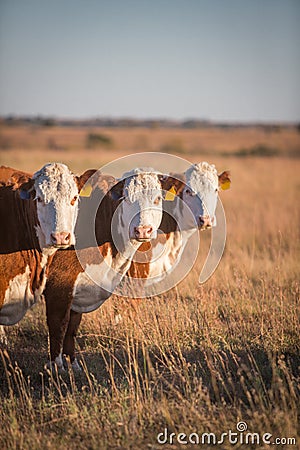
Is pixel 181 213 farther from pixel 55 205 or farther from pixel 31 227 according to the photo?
pixel 55 205

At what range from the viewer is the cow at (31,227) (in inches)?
213

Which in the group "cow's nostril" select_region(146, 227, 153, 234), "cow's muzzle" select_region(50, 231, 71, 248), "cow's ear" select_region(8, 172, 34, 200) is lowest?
"cow's muzzle" select_region(50, 231, 71, 248)

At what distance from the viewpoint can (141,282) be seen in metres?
7.32

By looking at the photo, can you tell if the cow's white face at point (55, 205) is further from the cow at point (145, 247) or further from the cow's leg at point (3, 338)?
the cow's leg at point (3, 338)

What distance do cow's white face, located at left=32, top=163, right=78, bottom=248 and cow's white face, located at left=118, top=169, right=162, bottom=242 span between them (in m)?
0.78

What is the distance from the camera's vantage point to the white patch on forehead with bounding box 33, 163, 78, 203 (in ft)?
17.9

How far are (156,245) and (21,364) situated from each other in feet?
7.50

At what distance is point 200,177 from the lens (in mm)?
7562

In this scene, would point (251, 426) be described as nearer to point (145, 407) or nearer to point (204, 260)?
point (145, 407)

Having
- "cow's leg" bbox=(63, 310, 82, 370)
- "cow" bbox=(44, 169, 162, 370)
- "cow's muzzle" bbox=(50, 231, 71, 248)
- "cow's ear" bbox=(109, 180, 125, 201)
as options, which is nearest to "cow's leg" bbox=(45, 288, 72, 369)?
"cow" bbox=(44, 169, 162, 370)

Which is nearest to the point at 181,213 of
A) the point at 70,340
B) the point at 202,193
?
the point at 202,193

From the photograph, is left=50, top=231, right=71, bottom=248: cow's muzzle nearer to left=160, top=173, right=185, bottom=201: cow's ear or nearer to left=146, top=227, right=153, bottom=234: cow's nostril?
left=146, top=227, right=153, bottom=234: cow's nostril

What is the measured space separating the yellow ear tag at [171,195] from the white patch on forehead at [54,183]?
1.93 metres

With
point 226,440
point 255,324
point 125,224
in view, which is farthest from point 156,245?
point 226,440
